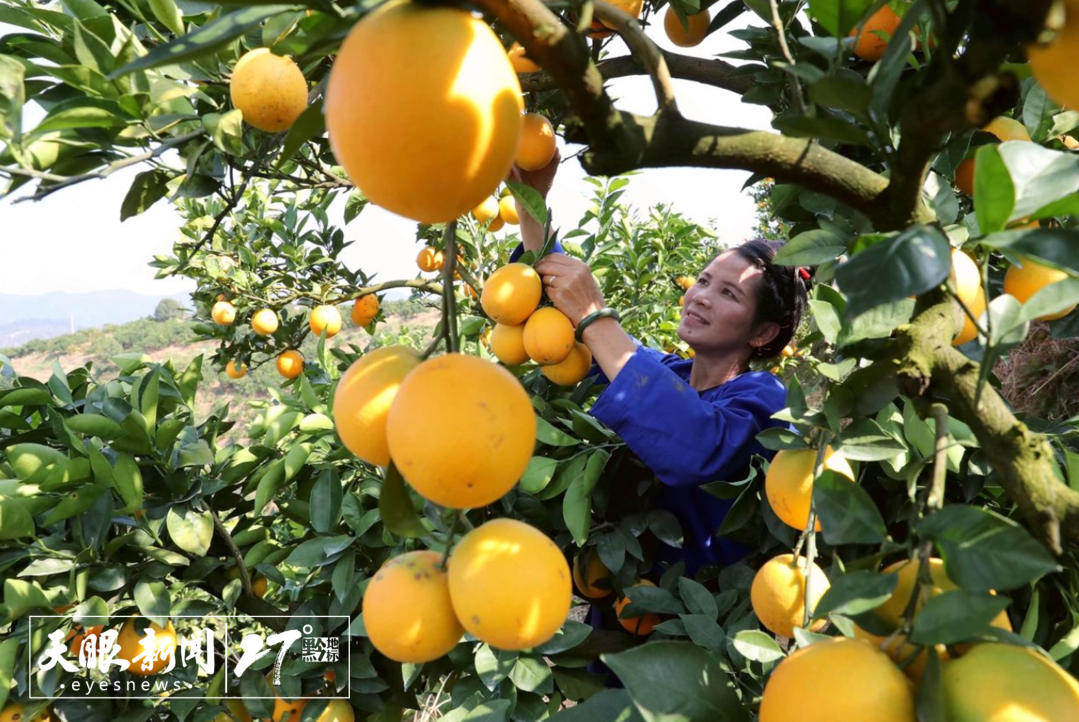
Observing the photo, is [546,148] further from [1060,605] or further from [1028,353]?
[1028,353]

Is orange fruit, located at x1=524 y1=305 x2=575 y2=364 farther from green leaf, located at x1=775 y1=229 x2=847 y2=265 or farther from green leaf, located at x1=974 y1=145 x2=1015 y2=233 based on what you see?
green leaf, located at x1=974 y1=145 x2=1015 y2=233

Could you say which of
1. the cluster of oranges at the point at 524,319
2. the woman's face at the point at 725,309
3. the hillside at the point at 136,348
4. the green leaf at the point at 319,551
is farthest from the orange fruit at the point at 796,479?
the hillside at the point at 136,348

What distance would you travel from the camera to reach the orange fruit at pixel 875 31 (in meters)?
0.83

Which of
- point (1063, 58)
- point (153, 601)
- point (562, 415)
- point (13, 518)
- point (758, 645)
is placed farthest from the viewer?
point (562, 415)

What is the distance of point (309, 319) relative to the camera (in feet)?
9.27

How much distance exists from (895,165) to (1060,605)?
0.58 m

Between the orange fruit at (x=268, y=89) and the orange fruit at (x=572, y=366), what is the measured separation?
2.26ft

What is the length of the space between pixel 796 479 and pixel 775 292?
109cm

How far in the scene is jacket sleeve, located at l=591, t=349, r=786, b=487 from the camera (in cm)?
115

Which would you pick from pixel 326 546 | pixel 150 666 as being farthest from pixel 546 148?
pixel 150 666

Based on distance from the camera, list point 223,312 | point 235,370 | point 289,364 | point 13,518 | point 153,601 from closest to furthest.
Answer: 1. point 13,518
2. point 153,601
3. point 223,312
4. point 289,364
5. point 235,370

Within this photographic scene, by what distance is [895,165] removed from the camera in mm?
399

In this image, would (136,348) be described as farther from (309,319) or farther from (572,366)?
(572,366)

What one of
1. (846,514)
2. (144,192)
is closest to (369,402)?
(846,514)
